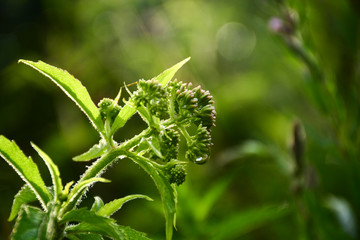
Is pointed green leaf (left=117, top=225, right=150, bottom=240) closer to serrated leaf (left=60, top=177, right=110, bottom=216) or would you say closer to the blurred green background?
serrated leaf (left=60, top=177, right=110, bottom=216)

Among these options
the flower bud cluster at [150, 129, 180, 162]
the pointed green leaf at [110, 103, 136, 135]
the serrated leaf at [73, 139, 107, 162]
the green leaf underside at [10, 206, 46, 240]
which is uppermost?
the pointed green leaf at [110, 103, 136, 135]

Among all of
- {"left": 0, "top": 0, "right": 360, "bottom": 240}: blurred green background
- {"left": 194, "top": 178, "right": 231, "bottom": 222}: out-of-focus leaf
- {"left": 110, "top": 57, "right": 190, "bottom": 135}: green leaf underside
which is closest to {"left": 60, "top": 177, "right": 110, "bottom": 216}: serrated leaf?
{"left": 110, "top": 57, "right": 190, "bottom": 135}: green leaf underside

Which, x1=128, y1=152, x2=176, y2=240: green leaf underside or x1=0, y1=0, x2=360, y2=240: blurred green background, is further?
x1=0, y1=0, x2=360, y2=240: blurred green background

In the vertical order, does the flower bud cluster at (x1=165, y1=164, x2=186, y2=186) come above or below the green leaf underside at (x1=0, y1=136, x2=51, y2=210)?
below

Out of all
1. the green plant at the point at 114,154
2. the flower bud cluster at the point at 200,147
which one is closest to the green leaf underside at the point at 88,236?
the green plant at the point at 114,154

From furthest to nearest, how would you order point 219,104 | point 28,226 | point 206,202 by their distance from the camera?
1. point 219,104
2. point 206,202
3. point 28,226

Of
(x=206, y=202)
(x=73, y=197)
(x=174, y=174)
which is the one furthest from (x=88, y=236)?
(x=206, y=202)

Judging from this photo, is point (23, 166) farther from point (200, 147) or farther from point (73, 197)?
point (200, 147)
